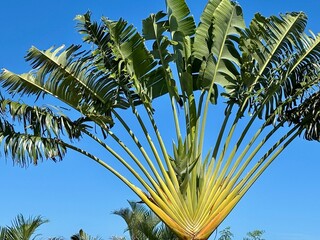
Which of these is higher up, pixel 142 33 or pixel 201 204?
pixel 142 33

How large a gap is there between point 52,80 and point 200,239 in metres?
4.36

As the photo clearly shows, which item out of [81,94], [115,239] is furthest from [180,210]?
[115,239]

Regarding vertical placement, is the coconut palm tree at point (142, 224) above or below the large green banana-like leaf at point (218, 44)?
below

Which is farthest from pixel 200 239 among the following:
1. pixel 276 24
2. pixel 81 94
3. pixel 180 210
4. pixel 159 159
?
pixel 276 24

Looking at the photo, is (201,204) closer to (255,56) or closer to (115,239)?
(255,56)

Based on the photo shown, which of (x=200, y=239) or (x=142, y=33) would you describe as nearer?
(x=200, y=239)

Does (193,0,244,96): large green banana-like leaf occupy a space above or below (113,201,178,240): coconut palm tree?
above

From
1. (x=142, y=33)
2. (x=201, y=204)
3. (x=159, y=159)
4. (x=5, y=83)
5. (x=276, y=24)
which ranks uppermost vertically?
(x=276, y=24)

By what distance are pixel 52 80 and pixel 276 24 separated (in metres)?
4.78

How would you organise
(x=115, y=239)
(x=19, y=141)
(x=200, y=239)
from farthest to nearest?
(x=115, y=239)
(x=19, y=141)
(x=200, y=239)

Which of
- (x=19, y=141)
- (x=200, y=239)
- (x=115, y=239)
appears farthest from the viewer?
(x=115, y=239)

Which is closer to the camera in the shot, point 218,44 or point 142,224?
point 218,44

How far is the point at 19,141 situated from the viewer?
1029 centimetres

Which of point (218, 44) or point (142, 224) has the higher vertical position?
point (218, 44)
